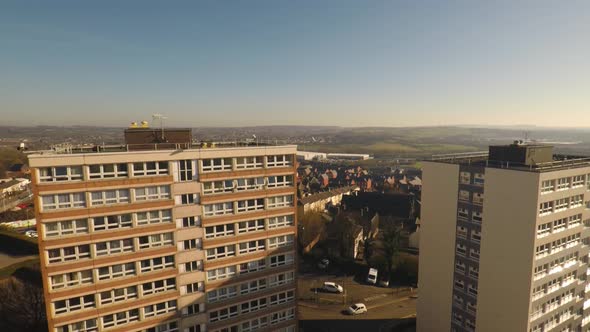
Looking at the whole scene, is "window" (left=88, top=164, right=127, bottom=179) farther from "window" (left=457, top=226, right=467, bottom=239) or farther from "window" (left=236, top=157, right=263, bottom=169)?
"window" (left=457, top=226, right=467, bottom=239)

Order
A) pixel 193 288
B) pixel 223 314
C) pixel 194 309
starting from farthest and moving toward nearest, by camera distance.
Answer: pixel 223 314
pixel 194 309
pixel 193 288

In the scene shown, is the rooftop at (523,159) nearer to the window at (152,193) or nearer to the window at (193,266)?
the window at (193,266)

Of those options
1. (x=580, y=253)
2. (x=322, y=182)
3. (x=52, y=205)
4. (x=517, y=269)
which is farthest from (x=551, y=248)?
(x=322, y=182)

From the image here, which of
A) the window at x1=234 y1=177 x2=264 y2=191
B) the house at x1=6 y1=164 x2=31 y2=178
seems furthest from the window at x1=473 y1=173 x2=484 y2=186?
the house at x1=6 y1=164 x2=31 y2=178

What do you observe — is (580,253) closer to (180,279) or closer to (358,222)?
(180,279)

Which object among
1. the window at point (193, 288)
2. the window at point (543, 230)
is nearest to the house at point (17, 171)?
the window at point (193, 288)

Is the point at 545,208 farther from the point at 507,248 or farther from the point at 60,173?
the point at 60,173

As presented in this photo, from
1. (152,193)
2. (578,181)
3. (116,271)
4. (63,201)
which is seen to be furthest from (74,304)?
(578,181)
